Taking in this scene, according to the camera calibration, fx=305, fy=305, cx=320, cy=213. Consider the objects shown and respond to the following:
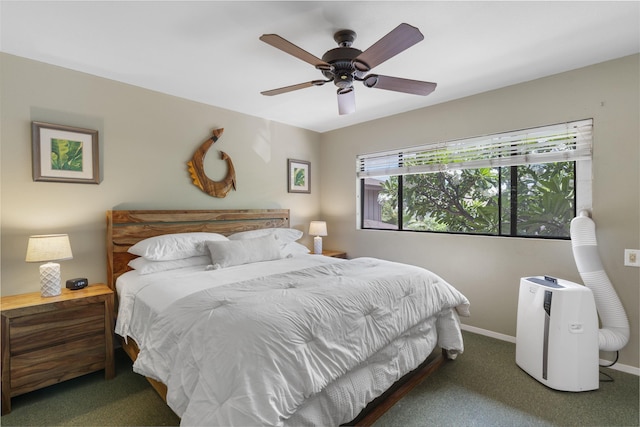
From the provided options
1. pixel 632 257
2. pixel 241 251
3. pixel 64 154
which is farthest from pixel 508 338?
pixel 64 154

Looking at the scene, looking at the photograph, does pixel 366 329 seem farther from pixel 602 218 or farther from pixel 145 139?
pixel 145 139

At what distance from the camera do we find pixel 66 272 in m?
2.62

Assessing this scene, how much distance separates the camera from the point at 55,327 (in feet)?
7.06

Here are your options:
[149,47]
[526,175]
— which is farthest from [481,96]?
[149,47]

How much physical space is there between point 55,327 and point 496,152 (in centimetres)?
405

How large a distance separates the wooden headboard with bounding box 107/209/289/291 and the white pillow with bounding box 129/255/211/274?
16 centimetres

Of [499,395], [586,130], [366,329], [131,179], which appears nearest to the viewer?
[366,329]

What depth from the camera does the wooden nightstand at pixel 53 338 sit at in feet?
6.55

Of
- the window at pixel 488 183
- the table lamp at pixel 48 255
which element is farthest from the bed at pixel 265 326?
the window at pixel 488 183

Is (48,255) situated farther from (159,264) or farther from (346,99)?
(346,99)

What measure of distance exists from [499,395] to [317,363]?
1.53 meters

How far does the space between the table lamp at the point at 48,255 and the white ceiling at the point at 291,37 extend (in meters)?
1.43

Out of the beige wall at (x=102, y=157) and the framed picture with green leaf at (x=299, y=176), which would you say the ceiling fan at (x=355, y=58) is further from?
the framed picture with green leaf at (x=299, y=176)

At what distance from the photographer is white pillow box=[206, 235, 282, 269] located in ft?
9.16
